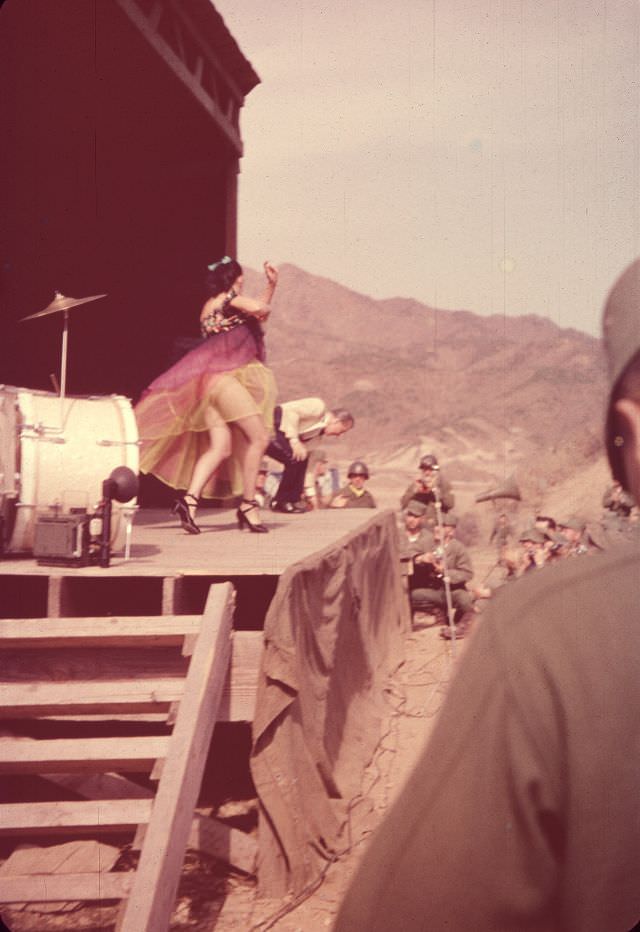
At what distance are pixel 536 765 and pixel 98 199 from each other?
31.5 ft

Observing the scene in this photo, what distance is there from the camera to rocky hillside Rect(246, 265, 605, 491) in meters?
32.8

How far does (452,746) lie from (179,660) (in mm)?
3875

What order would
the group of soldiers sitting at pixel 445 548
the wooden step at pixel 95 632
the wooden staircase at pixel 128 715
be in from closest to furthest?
the wooden staircase at pixel 128 715, the wooden step at pixel 95 632, the group of soldiers sitting at pixel 445 548

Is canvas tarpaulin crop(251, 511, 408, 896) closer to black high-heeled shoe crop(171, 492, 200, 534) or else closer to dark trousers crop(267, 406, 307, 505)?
black high-heeled shoe crop(171, 492, 200, 534)

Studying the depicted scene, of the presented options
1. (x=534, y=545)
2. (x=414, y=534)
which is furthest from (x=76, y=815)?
(x=414, y=534)

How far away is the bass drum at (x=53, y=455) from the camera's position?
504 centimetres

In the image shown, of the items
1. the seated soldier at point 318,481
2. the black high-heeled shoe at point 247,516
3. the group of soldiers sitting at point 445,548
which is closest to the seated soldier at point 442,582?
the group of soldiers sitting at point 445,548

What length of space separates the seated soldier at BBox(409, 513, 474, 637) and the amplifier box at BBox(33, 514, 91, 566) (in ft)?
19.4

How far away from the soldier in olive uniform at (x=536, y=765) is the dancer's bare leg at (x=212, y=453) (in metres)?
5.66

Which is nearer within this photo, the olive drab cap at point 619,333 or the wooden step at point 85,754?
the olive drab cap at point 619,333

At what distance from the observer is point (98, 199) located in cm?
971

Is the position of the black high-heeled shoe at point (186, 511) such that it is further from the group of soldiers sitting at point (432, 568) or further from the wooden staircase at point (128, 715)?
the group of soldiers sitting at point (432, 568)

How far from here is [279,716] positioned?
441cm

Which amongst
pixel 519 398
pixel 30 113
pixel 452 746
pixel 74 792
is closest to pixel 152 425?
pixel 74 792
